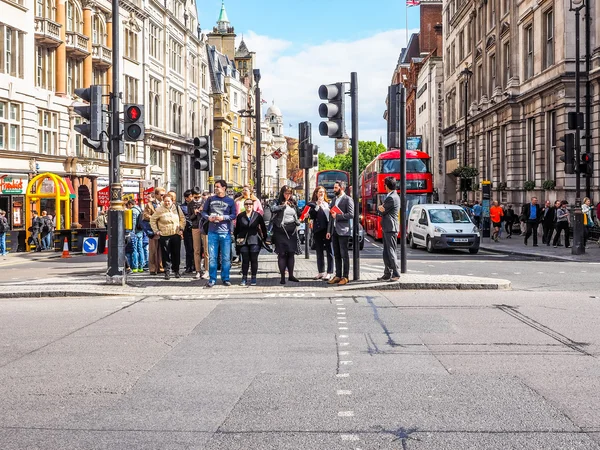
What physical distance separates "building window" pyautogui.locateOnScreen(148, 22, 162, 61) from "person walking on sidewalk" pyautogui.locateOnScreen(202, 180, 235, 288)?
125 feet

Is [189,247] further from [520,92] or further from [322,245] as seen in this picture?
[520,92]

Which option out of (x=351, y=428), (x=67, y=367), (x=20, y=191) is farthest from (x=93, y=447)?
(x=20, y=191)

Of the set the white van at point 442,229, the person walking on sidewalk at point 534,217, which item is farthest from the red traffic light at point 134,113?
the person walking on sidewalk at point 534,217

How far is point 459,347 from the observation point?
772 cm

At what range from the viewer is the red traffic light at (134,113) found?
1356cm

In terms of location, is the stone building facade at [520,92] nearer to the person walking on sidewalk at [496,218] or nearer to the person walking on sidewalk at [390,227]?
the person walking on sidewalk at [496,218]

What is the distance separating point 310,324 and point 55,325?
3.12 metres

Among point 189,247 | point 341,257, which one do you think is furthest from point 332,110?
point 189,247

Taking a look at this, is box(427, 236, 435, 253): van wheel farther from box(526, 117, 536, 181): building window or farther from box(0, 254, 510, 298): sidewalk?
box(526, 117, 536, 181): building window

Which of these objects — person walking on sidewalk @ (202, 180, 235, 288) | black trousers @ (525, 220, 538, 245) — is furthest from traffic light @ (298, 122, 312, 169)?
black trousers @ (525, 220, 538, 245)

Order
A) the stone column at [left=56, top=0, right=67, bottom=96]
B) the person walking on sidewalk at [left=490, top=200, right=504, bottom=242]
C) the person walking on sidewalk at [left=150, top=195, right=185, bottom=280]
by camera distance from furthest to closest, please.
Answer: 1. the stone column at [left=56, top=0, right=67, bottom=96]
2. the person walking on sidewalk at [left=490, top=200, right=504, bottom=242]
3. the person walking on sidewalk at [left=150, top=195, right=185, bottom=280]

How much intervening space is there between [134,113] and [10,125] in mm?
20887

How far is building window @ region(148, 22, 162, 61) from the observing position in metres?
50.0

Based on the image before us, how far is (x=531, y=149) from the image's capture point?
40.8 m
